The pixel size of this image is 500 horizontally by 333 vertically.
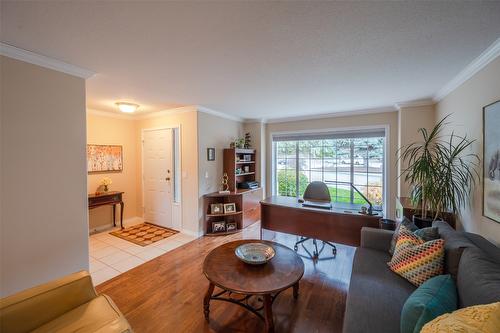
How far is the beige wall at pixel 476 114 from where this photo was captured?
1.81m

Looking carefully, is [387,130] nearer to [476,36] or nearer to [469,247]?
[476,36]

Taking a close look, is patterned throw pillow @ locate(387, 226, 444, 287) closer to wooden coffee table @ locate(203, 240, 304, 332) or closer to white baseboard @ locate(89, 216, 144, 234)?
wooden coffee table @ locate(203, 240, 304, 332)

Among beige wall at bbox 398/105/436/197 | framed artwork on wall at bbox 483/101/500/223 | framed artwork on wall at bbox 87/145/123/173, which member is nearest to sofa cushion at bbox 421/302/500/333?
framed artwork on wall at bbox 483/101/500/223

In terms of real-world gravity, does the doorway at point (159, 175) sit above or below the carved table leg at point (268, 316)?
above

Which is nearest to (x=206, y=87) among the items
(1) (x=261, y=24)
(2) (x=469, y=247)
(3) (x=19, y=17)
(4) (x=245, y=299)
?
(1) (x=261, y=24)

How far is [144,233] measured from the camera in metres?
3.92

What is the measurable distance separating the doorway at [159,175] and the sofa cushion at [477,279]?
400 centimetres

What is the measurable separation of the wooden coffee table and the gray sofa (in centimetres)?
45

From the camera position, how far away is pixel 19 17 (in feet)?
4.50

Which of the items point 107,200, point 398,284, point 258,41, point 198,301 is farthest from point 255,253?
point 107,200

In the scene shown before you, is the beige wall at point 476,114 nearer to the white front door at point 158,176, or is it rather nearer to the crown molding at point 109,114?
the white front door at point 158,176

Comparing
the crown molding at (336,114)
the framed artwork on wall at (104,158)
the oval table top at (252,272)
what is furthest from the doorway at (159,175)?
the oval table top at (252,272)

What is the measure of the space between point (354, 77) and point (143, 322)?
3298 millimetres

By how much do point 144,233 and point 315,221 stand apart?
10.4 feet
